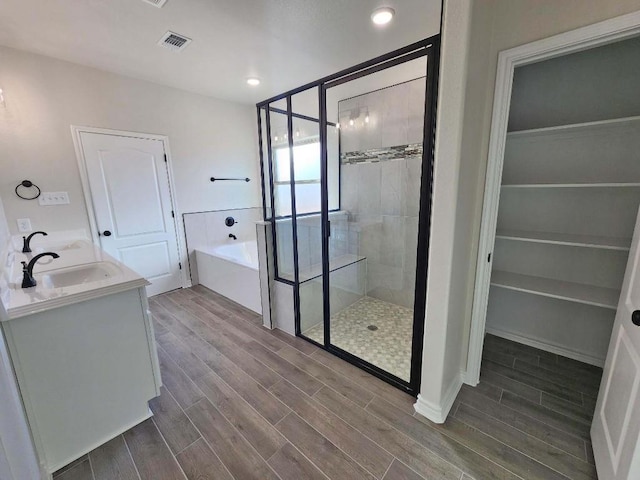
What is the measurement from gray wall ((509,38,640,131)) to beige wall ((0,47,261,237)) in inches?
139

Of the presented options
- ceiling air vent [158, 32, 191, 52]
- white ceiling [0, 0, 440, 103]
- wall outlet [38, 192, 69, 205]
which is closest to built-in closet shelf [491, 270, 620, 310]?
white ceiling [0, 0, 440, 103]

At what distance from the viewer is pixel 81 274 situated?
5.98 feet

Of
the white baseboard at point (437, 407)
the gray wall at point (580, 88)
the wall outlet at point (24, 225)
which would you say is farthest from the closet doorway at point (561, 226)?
the wall outlet at point (24, 225)

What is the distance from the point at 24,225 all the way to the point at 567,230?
15.6 feet

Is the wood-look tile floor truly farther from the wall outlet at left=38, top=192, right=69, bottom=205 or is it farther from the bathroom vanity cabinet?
the wall outlet at left=38, top=192, right=69, bottom=205

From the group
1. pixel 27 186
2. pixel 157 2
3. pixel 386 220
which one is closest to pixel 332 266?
pixel 386 220

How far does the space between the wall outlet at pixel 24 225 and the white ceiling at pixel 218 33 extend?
1.53m

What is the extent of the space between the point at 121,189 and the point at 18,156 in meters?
0.82

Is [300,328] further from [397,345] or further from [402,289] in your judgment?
[402,289]

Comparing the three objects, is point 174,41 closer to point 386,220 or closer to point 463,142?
point 463,142

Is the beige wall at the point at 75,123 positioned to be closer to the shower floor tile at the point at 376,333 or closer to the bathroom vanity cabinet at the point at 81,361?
the bathroom vanity cabinet at the point at 81,361

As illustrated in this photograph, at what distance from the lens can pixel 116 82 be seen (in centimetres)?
290

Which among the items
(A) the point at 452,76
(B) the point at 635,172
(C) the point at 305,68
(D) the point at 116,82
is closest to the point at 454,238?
(A) the point at 452,76

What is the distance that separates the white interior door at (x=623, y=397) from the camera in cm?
99
